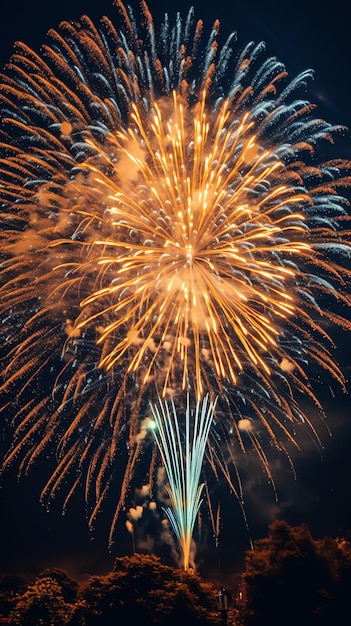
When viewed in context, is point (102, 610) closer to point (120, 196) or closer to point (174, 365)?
point (174, 365)

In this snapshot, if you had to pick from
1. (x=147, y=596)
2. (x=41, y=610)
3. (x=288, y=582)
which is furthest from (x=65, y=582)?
(x=288, y=582)

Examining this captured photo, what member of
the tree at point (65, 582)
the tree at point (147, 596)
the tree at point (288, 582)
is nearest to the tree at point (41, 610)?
the tree at point (147, 596)

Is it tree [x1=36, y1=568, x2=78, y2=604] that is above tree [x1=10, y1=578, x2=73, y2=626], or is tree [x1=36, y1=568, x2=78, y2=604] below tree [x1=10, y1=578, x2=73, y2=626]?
above

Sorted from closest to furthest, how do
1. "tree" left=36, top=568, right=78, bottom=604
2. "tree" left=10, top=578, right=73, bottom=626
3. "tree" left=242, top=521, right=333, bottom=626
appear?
"tree" left=242, top=521, right=333, bottom=626 < "tree" left=10, top=578, right=73, bottom=626 < "tree" left=36, top=568, right=78, bottom=604

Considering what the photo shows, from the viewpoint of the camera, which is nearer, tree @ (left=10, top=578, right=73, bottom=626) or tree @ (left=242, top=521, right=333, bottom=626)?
tree @ (left=242, top=521, right=333, bottom=626)

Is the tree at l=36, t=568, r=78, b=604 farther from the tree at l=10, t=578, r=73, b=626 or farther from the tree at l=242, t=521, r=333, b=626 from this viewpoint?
the tree at l=242, t=521, r=333, b=626

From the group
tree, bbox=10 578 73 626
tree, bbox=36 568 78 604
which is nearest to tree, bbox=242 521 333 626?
tree, bbox=10 578 73 626

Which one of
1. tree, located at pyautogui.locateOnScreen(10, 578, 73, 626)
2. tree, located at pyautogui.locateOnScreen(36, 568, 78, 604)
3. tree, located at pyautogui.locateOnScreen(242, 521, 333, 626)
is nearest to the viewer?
tree, located at pyautogui.locateOnScreen(242, 521, 333, 626)

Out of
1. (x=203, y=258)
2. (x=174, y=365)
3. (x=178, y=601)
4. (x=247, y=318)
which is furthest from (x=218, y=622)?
(x=203, y=258)
